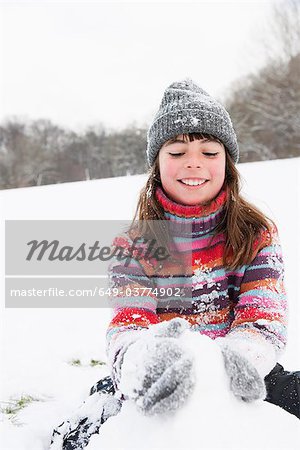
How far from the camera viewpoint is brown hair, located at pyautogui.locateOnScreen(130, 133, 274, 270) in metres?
1.50

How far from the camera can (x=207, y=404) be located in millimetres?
906

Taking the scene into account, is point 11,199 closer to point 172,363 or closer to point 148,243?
point 148,243

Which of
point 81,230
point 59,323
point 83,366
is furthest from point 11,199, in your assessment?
point 83,366

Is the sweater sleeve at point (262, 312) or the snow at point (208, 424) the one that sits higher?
the sweater sleeve at point (262, 312)

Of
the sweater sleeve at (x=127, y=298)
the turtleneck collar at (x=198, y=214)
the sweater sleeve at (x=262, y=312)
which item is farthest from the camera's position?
the turtleneck collar at (x=198, y=214)

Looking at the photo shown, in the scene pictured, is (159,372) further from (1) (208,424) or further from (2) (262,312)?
(2) (262,312)

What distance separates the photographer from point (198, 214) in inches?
60.3

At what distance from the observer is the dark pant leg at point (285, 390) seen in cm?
143

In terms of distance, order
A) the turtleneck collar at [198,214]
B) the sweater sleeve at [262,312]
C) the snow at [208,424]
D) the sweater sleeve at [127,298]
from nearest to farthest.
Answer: the snow at [208,424]
the sweater sleeve at [262,312]
the sweater sleeve at [127,298]
the turtleneck collar at [198,214]

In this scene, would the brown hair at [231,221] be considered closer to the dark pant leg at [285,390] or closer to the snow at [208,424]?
the dark pant leg at [285,390]

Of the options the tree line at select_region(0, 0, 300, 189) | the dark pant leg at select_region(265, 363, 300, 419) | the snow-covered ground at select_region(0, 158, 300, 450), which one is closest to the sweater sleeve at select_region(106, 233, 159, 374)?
the snow-covered ground at select_region(0, 158, 300, 450)

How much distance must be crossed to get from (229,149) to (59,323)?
1.74 m

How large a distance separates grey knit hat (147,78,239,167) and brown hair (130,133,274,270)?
1.2 inches

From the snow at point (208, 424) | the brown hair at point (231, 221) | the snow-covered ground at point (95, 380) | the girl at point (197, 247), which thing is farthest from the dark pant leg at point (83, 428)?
the brown hair at point (231, 221)
